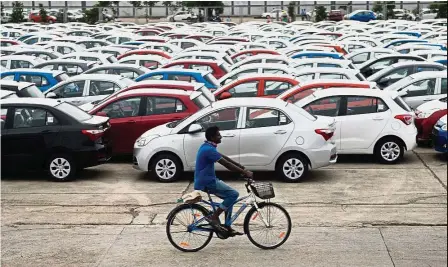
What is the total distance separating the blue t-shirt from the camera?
9.51m

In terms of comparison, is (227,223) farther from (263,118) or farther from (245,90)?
(245,90)

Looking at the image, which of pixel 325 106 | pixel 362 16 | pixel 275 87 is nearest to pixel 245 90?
pixel 275 87

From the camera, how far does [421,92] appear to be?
60.3ft

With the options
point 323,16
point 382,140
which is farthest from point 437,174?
point 323,16

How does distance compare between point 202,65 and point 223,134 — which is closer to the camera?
point 223,134

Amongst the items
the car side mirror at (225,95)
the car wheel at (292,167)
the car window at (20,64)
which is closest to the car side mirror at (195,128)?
the car wheel at (292,167)

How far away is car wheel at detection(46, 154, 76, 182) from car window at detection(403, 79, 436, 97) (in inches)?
333

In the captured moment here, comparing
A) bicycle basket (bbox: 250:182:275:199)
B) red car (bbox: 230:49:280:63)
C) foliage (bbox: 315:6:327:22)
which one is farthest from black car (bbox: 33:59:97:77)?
foliage (bbox: 315:6:327:22)

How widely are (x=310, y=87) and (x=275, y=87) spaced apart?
1696 millimetres

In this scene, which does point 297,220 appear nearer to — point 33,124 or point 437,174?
point 437,174

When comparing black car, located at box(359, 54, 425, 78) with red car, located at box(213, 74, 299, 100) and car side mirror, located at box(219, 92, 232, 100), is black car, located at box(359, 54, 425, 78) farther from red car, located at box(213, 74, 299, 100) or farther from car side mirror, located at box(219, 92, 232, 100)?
car side mirror, located at box(219, 92, 232, 100)

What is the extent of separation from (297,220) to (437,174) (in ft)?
13.8

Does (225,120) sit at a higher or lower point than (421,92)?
lower

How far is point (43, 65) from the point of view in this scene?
23.4m
